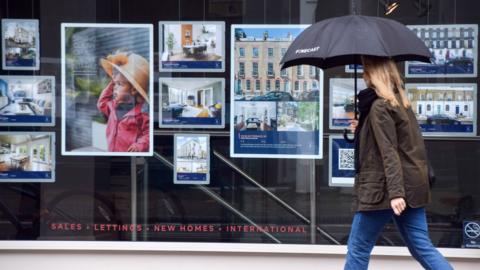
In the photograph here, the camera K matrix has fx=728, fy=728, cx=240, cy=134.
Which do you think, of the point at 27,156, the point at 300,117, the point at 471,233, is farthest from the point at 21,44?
the point at 471,233

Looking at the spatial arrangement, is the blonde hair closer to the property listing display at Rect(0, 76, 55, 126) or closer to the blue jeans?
the blue jeans

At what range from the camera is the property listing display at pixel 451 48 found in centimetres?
571

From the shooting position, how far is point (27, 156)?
5.96 metres

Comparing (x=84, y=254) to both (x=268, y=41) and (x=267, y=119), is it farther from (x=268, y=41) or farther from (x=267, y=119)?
(x=268, y=41)

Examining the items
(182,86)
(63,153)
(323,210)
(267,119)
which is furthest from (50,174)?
(323,210)

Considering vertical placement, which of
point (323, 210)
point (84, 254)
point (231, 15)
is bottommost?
point (84, 254)

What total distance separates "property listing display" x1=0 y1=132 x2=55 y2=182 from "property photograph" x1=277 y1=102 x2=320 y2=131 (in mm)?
1884

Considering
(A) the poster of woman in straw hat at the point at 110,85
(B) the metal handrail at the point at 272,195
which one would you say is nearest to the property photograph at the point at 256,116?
(B) the metal handrail at the point at 272,195

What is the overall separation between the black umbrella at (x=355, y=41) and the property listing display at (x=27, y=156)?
2367 millimetres

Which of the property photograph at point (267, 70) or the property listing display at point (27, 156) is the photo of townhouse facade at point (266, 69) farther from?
the property listing display at point (27, 156)

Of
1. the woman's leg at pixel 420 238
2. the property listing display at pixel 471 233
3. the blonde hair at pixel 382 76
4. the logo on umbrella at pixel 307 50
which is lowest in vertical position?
the property listing display at pixel 471 233

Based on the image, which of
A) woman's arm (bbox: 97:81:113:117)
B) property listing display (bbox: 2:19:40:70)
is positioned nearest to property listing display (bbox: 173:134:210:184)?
woman's arm (bbox: 97:81:113:117)

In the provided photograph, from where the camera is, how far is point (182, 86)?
5.88 meters

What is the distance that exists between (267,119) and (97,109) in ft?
4.57
